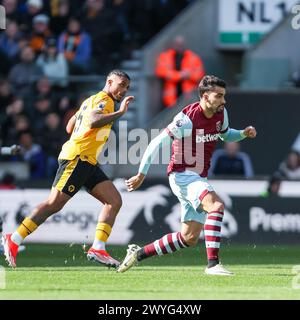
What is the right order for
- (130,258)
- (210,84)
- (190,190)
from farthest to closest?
(130,258), (210,84), (190,190)

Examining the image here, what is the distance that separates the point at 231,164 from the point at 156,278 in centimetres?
799

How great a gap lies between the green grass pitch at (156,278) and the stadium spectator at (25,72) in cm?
561

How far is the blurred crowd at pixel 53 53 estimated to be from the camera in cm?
2159

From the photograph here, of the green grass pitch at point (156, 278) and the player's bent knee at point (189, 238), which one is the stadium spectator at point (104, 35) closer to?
the green grass pitch at point (156, 278)

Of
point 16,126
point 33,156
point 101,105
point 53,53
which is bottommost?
point 33,156

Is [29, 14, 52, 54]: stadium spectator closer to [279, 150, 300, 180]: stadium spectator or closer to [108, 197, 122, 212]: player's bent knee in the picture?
[279, 150, 300, 180]: stadium spectator

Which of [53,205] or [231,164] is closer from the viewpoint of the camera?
[53,205]

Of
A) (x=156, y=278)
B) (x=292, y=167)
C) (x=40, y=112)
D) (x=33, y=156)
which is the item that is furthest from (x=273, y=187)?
(x=156, y=278)

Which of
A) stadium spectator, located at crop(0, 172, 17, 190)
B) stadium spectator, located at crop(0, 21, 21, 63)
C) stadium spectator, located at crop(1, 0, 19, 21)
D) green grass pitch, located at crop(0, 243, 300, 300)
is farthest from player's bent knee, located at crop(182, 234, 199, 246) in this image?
stadium spectator, located at crop(1, 0, 19, 21)

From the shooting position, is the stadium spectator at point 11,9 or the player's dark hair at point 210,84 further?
the stadium spectator at point 11,9

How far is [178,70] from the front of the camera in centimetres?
2200

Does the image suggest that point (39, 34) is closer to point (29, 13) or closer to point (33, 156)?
point (29, 13)

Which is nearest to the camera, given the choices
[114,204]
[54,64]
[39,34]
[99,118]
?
[99,118]

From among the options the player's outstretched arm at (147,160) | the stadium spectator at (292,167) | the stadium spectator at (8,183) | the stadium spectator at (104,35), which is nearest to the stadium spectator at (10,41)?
the stadium spectator at (104,35)
